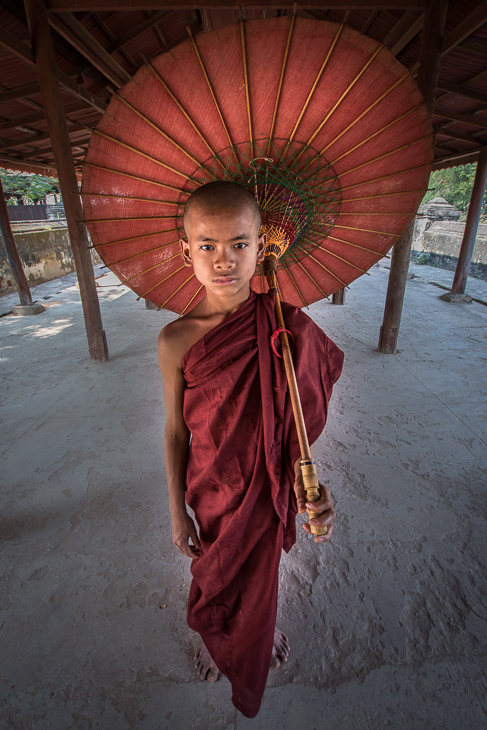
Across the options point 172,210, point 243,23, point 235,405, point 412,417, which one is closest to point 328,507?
point 235,405

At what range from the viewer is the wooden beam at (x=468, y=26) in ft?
10.4

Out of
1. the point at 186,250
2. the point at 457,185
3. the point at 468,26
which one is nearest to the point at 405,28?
the point at 468,26

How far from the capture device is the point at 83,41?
3.98 m

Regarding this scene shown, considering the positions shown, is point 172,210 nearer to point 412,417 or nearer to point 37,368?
point 412,417

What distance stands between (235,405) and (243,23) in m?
1.12

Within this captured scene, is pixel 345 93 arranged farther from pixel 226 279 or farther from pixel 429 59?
pixel 429 59

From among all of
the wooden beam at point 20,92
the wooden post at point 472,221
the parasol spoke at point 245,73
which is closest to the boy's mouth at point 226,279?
the parasol spoke at point 245,73

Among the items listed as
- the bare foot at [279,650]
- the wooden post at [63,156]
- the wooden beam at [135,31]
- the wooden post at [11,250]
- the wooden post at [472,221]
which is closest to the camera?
the bare foot at [279,650]

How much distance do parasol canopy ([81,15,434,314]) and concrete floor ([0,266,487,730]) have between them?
156cm

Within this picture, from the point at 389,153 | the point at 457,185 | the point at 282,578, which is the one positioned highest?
the point at 457,185

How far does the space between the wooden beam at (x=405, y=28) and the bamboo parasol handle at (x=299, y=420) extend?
381cm

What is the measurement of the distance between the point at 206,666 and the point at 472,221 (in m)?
8.34

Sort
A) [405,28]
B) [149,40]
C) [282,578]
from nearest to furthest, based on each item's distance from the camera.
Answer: [282,578] → [405,28] → [149,40]

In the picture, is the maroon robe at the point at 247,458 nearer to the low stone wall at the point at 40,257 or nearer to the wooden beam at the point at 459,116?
the wooden beam at the point at 459,116
